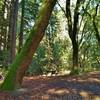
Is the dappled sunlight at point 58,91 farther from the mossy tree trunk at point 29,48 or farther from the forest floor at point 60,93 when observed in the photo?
the mossy tree trunk at point 29,48

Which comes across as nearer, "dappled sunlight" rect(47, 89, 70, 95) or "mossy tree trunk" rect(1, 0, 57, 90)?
"dappled sunlight" rect(47, 89, 70, 95)

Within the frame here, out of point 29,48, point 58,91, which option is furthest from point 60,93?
point 29,48

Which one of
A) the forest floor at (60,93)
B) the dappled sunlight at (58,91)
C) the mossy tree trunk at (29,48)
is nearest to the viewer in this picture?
the forest floor at (60,93)

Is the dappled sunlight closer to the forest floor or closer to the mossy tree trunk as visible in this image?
the forest floor

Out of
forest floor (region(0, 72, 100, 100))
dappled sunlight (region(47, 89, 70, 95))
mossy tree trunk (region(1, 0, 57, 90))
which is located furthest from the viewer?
mossy tree trunk (region(1, 0, 57, 90))

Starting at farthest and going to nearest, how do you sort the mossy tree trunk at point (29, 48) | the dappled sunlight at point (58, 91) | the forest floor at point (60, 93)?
the mossy tree trunk at point (29, 48)
the dappled sunlight at point (58, 91)
the forest floor at point (60, 93)

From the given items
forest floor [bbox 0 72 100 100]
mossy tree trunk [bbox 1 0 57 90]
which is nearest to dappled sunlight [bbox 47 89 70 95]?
forest floor [bbox 0 72 100 100]

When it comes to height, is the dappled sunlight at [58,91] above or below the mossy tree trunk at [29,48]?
below

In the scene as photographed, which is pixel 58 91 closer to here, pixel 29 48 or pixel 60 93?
pixel 60 93

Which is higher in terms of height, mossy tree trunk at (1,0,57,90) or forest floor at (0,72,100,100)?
mossy tree trunk at (1,0,57,90)

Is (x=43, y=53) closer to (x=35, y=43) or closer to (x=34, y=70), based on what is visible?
(x=34, y=70)

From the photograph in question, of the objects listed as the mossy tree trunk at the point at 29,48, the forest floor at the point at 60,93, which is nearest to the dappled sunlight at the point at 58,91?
the forest floor at the point at 60,93

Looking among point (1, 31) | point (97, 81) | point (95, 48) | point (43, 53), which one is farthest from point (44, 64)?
point (97, 81)

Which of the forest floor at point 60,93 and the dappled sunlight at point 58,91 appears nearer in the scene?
the forest floor at point 60,93
